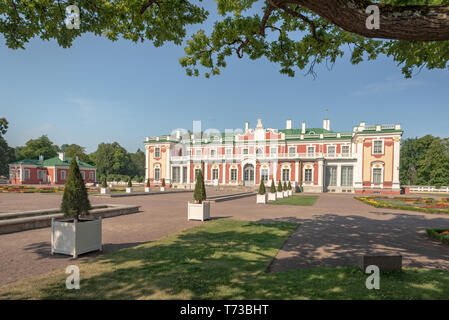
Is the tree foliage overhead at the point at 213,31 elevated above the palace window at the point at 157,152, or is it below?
above

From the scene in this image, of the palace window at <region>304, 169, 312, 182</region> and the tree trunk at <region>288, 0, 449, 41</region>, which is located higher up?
the tree trunk at <region>288, 0, 449, 41</region>

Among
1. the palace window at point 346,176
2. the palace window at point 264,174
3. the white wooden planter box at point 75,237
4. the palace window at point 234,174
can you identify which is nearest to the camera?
the white wooden planter box at point 75,237

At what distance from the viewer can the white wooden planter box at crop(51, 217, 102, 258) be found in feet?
17.8

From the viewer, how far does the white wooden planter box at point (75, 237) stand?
5.42 meters

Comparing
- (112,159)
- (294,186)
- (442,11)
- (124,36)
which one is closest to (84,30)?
(124,36)

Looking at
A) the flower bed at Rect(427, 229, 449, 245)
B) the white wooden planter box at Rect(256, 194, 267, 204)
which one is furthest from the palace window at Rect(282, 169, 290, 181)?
the flower bed at Rect(427, 229, 449, 245)

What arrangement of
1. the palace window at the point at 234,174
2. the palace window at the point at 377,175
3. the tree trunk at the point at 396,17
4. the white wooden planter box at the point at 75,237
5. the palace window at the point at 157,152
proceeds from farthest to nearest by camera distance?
the palace window at the point at 157,152 → the palace window at the point at 234,174 → the palace window at the point at 377,175 → the white wooden planter box at the point at 75,237 → the tree trunk at the point at 396,17

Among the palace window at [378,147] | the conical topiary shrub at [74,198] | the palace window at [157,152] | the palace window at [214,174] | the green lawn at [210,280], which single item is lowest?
the palace window at [214,174]

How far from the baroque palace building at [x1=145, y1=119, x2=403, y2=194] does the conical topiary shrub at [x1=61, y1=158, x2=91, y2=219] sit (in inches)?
1352

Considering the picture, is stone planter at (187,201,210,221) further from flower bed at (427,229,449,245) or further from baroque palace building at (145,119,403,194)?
baroque palace building at (145,119,403,194)

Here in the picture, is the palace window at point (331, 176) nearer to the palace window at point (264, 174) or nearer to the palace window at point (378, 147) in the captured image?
the palace window at point (378, 147)

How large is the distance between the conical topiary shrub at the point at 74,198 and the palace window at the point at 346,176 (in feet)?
122

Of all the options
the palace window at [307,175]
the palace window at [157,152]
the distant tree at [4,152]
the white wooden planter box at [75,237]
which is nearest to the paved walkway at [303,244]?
the white wooden planter box at [75,237]

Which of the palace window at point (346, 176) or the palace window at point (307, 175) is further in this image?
the palace window at point (307, 175)
